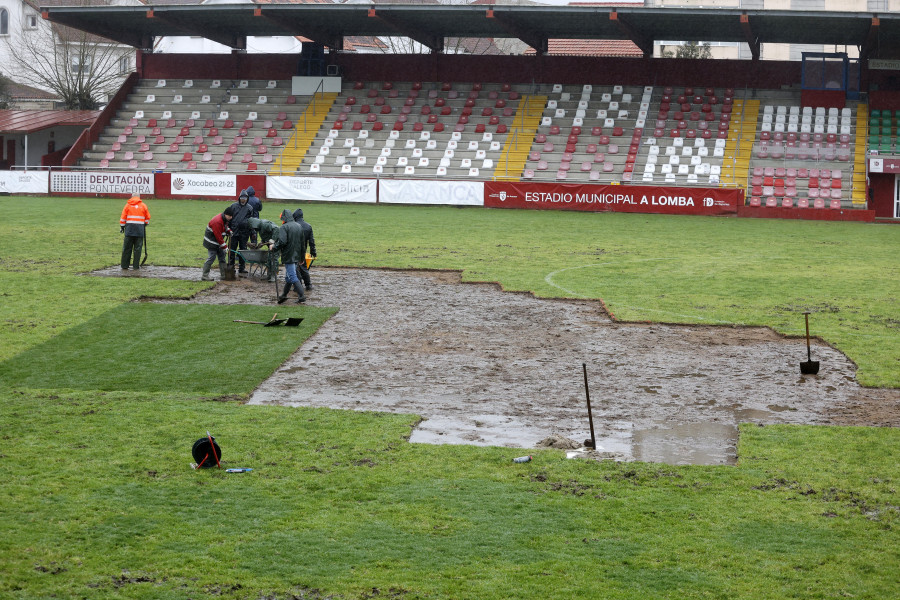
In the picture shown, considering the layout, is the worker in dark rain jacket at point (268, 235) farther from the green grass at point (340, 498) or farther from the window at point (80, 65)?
the window at point (80, 65)

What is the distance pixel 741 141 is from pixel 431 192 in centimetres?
1568

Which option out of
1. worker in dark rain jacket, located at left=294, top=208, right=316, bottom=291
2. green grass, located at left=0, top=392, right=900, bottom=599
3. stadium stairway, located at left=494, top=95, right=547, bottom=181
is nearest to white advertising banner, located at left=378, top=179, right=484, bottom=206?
stadium stairway, located at left=494, top=95, right=547, bottom=181

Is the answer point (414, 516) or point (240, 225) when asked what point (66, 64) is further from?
point (414, 516)

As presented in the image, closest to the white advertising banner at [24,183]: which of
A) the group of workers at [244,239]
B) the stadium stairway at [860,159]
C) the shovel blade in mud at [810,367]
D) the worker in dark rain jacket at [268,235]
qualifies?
the group of workers at [244,239]

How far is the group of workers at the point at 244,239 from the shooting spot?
1877 cm

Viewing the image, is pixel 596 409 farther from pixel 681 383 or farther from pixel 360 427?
pixel 360 427

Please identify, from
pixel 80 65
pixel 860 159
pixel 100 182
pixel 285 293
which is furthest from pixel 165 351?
pixel 80 65

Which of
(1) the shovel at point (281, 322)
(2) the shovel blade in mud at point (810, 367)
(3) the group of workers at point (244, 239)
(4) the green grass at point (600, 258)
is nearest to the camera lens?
(2) the shovel blade in mud at point (810, 367)

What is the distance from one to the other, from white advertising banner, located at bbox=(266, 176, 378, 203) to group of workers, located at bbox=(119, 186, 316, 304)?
21295mm

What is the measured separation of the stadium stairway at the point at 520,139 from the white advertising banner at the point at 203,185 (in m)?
12.4

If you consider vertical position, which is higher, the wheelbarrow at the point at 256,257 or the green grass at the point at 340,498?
the wheelbarrow at the point at 256,257

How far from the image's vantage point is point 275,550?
7621 millimetres

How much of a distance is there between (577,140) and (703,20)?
8219mm

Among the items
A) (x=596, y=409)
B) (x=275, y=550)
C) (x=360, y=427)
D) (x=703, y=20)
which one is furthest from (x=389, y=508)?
(x=703, y=20)
